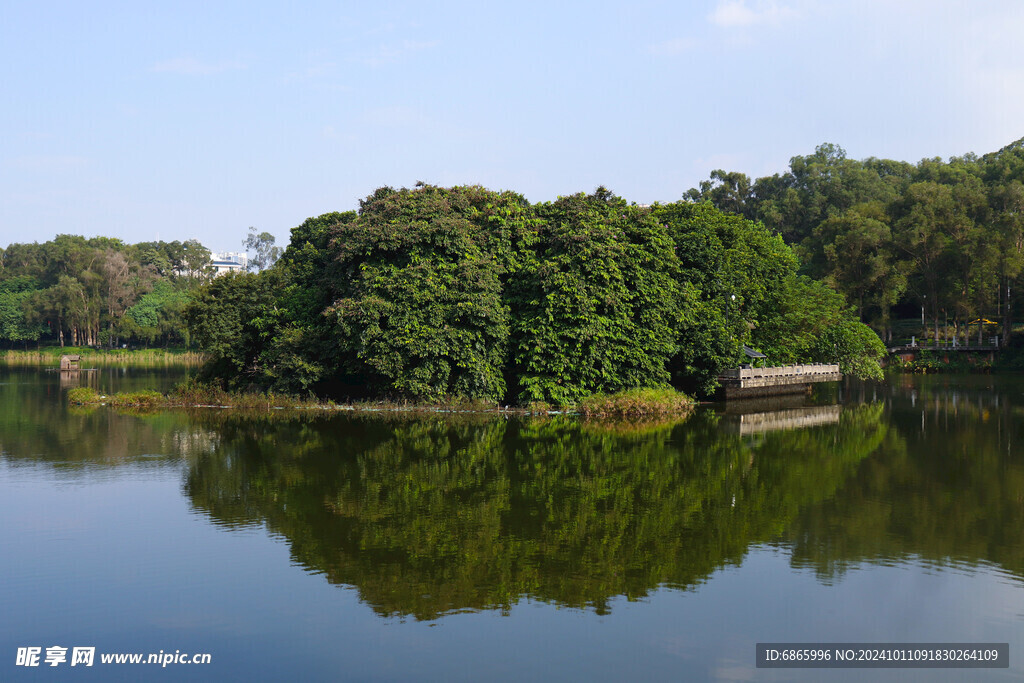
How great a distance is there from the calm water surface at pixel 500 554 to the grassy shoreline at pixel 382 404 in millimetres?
8027

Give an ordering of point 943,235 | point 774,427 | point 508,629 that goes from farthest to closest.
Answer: point 943,235, point 774,427, point 508,629

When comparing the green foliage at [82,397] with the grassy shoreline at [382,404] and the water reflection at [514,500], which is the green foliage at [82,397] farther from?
the water reflection at [514,500]

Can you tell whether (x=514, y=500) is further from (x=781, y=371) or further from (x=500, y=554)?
(x=781, y=371)

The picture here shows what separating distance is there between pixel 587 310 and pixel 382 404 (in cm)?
1076

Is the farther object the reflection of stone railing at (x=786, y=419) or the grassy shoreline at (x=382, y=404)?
the grassy shoreline at (x=382, y=404)

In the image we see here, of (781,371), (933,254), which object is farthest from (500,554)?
(933,254)

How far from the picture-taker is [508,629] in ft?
36.5

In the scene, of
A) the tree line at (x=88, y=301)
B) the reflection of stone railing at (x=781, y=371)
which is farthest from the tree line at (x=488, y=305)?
the tree line at (x=88, y=301)

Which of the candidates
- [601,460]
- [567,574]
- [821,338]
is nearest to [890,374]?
[821,338]

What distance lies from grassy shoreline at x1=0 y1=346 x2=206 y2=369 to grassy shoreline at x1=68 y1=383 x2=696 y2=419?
52.2 metres

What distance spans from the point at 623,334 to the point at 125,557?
27.6m

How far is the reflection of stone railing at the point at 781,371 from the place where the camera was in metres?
41.7

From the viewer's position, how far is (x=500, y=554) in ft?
47.2

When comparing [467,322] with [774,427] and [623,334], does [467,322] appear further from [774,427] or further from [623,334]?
[774,427]
